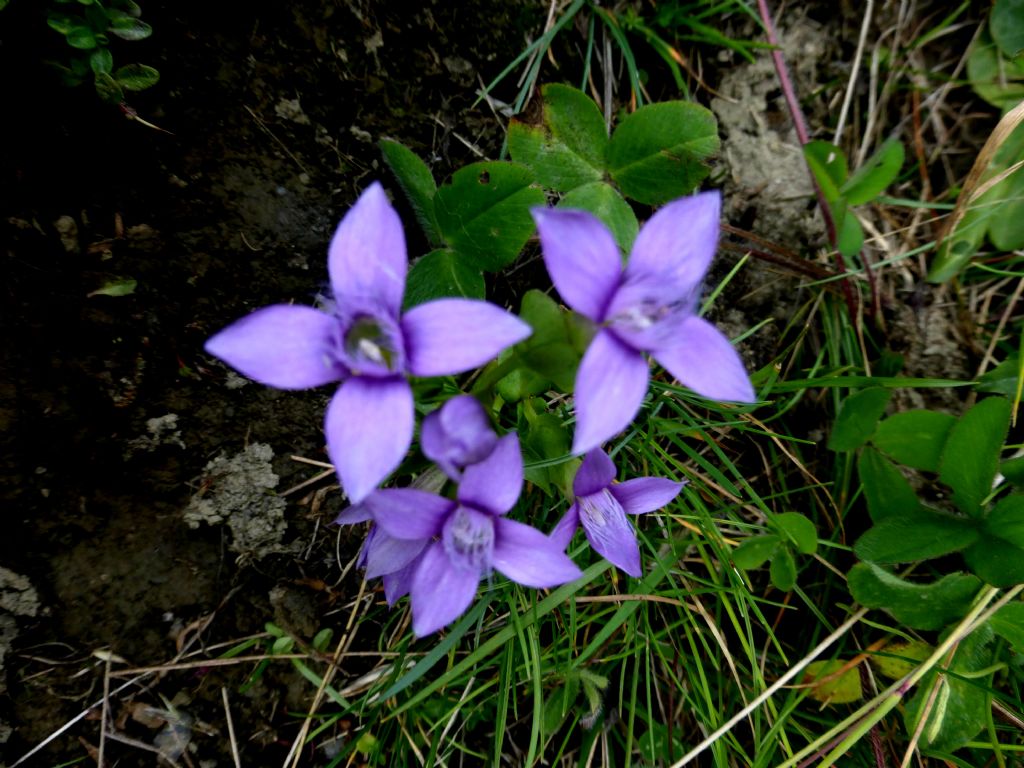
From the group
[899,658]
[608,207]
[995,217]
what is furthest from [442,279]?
[995,217]

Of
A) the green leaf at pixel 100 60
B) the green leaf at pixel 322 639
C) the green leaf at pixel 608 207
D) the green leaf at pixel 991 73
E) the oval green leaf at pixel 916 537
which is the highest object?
the green leaf at pixel 991 73

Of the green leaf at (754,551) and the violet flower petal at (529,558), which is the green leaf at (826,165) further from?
the violet flower petal at (529,558)

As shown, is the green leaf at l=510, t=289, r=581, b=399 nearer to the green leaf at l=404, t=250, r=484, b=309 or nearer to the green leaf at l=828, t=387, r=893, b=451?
the green leaf at l=404, t=250, r=484, b=309

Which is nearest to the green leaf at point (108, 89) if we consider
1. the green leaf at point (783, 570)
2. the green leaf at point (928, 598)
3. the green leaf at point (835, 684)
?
the green leaf at point (783, 570)

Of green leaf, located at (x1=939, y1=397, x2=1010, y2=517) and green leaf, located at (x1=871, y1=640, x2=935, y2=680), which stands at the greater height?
green leaf, located at (x1=939, y1=397, x2=1010, y2=517)

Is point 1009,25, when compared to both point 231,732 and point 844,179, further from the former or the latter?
point 231,732

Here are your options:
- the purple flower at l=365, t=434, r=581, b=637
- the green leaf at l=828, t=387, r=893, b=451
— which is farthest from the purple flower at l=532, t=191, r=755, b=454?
the green leaf at l=828, t=387, r=893, b=451
